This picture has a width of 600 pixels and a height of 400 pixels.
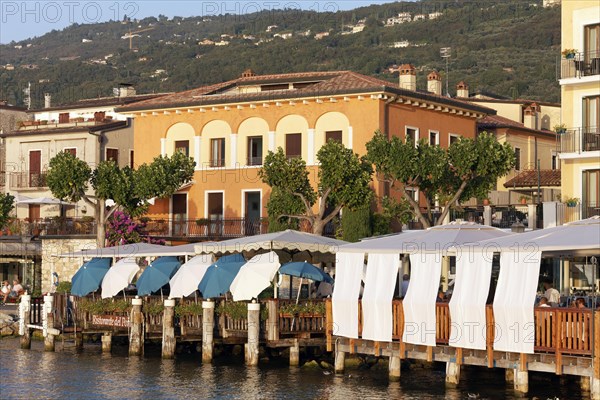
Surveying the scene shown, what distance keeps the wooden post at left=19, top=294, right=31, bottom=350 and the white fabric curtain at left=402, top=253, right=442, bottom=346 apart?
17.5m

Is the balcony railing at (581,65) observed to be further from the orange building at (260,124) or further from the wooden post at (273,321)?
the wooden post at (273,321)

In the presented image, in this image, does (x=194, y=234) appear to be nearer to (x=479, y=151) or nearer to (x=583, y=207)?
(x=479, y=151)

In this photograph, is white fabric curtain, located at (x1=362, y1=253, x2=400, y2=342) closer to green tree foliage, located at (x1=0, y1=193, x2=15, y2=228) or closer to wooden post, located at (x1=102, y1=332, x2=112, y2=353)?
wooden post, located at (x1=102, y1=332, x2=112, y2=353)

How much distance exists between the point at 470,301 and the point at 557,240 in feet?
9.60

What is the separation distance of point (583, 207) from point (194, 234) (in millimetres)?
20644

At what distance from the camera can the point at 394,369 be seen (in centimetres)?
3434

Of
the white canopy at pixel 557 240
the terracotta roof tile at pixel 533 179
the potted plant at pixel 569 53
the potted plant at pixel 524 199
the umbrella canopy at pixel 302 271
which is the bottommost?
the umbrella canopy at pixel 302 271

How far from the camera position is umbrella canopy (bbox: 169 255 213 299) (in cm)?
3944

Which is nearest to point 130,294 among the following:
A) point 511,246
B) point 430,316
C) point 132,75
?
point 430,316

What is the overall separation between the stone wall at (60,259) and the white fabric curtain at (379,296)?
2781cm

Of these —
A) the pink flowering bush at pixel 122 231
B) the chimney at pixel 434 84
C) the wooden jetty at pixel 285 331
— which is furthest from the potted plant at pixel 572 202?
the chimney at pixel 434 84

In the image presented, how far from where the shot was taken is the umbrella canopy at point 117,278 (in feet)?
139

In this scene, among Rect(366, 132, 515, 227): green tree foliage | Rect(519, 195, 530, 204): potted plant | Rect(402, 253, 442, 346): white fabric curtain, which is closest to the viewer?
Rect(402, 253, 442, 346): white fabric curtain

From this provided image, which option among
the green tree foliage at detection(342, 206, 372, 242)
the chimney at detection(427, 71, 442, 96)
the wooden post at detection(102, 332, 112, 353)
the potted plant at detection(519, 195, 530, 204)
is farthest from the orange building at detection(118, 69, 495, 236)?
the wooden post at detection(102, 332, 112, 353)
